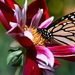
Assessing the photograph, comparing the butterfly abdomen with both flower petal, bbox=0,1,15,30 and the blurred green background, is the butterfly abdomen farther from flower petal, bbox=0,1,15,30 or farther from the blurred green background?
the blurred green background

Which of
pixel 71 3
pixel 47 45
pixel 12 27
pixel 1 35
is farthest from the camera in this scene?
pixel 71 3

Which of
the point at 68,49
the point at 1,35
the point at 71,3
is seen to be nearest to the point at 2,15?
the point at 68,49

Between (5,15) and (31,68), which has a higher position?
(5,15)

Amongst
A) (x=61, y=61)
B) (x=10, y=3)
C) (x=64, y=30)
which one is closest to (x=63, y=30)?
(x=64, y=30)

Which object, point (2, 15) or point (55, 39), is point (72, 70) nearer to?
point (55, 39)

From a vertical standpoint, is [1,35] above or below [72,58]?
above

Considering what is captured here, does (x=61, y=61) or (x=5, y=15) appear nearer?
(x=5, y=15)

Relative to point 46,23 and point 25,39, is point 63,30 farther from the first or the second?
point 25,39
